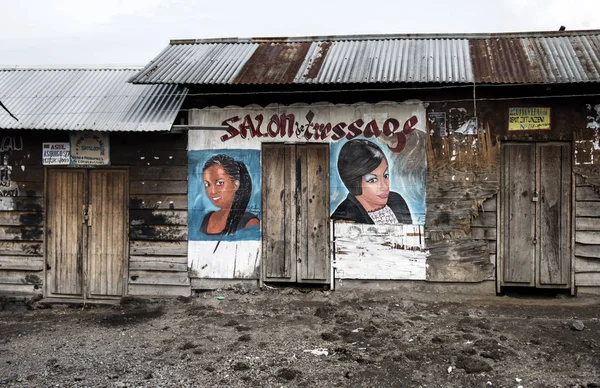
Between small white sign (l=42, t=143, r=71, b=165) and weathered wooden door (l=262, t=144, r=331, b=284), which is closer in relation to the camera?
weathered wooden door (l=262, t=144, r=331, b=284)

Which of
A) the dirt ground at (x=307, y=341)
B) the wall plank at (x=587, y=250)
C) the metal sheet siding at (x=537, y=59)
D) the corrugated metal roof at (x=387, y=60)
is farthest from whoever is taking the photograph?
the wall plank at (x=587, y=250)

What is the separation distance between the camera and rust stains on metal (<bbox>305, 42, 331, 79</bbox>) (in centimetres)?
692

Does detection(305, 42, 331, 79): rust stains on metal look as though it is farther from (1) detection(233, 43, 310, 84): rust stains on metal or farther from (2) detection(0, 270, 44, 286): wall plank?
(2) detection(0, 270, 44, 286): wall plank

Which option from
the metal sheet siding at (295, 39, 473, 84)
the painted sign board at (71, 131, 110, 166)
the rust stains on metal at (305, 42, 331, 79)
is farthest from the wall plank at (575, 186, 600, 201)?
the painted sign board at (71, 131, 110, 166)

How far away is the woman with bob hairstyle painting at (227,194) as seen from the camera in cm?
724

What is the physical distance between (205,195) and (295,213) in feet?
4.52

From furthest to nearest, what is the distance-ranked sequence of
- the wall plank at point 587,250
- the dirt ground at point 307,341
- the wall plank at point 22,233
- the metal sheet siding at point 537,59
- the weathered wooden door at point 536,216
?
the wall plank at point 22,233, the weathered wooden door at point 536,216, the wall plank at point 587,250, the metal sheet siding at point 537,59, the dirt ground at point 307,341

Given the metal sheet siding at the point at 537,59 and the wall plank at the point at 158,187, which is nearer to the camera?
the metal sheet siding at the point at 537,59

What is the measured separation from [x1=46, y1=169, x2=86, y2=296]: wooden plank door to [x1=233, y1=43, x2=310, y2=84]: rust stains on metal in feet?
9.91

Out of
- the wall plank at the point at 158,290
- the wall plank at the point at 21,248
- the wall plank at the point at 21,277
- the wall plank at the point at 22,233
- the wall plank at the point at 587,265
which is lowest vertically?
the wall plank at the point at 158,290

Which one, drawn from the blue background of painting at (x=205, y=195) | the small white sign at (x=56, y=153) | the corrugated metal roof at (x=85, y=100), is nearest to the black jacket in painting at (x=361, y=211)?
the blue background of painting at (x=205, y=195)

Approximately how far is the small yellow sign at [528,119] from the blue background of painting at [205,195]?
11.9 feet

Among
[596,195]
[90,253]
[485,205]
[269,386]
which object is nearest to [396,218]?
[485,205]

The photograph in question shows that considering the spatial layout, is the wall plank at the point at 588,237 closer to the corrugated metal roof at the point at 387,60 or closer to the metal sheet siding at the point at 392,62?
the corrugated metal roof at the point at 387,60
